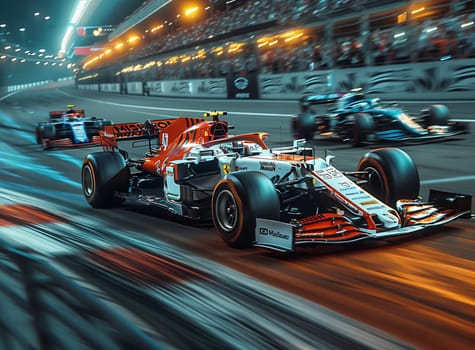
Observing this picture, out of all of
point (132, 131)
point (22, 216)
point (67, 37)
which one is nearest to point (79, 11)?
point (67, 37)

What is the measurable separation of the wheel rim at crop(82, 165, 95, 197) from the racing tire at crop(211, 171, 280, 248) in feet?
10.5

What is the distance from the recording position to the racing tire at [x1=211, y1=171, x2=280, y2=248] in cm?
546

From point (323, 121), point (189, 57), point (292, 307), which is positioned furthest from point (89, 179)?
point (189, 57)

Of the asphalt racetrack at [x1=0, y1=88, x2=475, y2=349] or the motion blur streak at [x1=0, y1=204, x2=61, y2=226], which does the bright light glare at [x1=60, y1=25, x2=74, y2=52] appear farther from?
the asphalt racetrack at [x1=0, y1=88, x2=475, y2=349]

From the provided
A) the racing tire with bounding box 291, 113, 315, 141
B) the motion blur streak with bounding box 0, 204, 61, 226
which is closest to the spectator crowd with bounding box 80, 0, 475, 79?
the racing tire with bounding box 291, 113, 315, 141

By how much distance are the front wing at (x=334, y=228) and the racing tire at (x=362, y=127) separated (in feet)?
22.6

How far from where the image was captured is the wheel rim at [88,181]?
8.41 metres

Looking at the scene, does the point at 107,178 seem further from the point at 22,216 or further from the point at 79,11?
the point at 79,11

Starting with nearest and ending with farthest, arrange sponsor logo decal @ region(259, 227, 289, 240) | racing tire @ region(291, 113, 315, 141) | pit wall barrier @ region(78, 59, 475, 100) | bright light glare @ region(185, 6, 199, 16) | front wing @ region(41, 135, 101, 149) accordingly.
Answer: sponsor logo decal @ region(259, 227, 289, 240) → racing tire @ region(291, 113, 315, 141) → front wing @ region(41, 135, 101, 149) → pit wall barrier @ region(78, 59, 475, 100) → bright light glare @ region(185, 6, 199, 16)

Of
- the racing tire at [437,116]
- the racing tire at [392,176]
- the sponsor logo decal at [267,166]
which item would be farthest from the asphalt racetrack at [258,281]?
the racing tire at [437,116]

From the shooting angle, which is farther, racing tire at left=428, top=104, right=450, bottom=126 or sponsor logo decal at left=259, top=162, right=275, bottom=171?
racing tire at left=428, top=104, right=450, bottom=126

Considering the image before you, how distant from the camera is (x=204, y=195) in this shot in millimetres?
6906

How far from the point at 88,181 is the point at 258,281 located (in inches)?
177

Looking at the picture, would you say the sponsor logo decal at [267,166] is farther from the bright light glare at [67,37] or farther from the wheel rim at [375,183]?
the bright light glare at [67,37]
